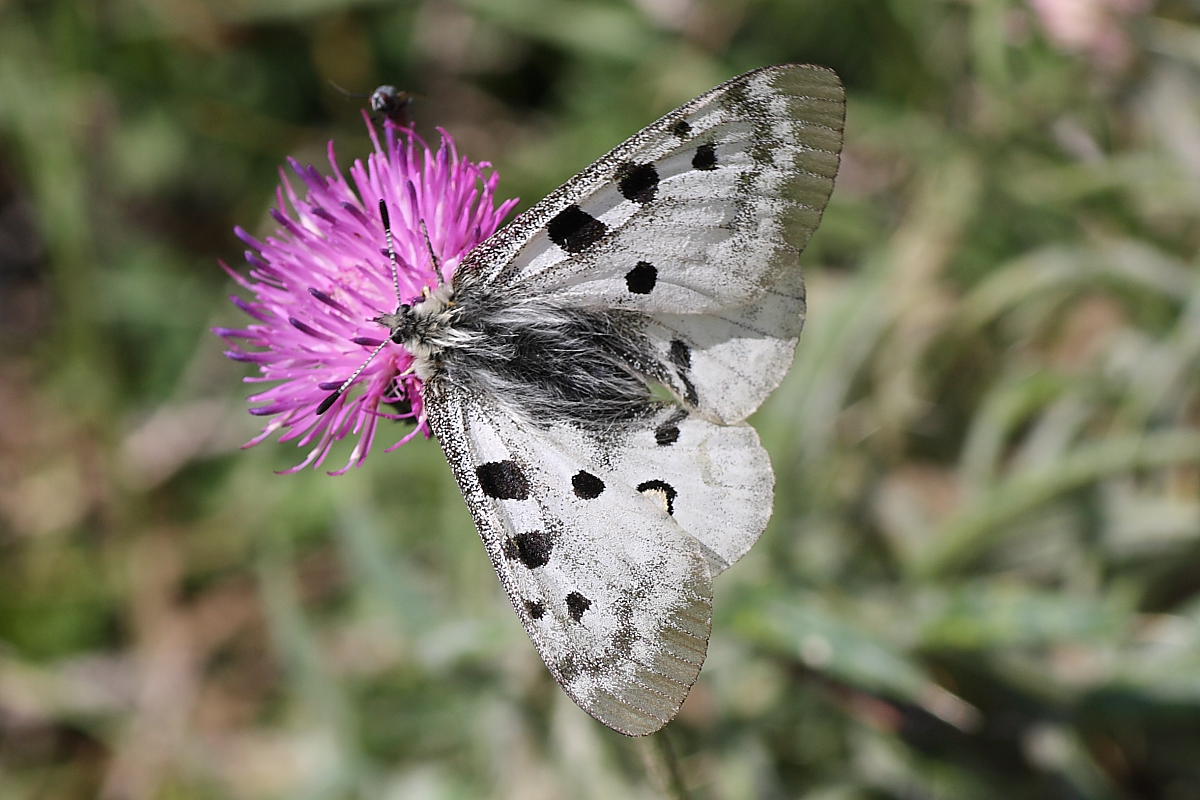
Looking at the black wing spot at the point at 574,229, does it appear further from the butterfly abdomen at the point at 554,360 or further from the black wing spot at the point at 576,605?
the black wing spot at the point at 576,605

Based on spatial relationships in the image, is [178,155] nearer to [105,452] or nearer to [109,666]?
[105,452]

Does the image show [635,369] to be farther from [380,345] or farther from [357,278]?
[357,278]

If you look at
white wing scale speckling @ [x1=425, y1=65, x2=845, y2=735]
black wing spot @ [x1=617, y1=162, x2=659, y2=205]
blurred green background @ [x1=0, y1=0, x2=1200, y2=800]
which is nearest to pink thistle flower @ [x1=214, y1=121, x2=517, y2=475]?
white wing scale speckling @ [x1=425, y1=65, x2=845, y2=735]

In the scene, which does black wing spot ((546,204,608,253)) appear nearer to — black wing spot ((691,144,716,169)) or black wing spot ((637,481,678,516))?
black wing spot ((691,144,716,169))

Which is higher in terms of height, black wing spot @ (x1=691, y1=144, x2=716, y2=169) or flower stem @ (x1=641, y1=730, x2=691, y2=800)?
black wing spot @ (x1=691, y1=144, x2=716, y2=169)

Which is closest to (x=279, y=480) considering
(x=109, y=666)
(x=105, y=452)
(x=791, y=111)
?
(x=105, y=452)

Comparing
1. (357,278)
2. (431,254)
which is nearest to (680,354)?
(431,254)

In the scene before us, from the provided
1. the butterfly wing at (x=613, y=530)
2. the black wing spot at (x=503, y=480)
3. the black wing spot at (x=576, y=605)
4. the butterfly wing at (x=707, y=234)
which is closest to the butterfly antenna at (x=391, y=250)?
the butterfly wing at (x=707, y=234)
